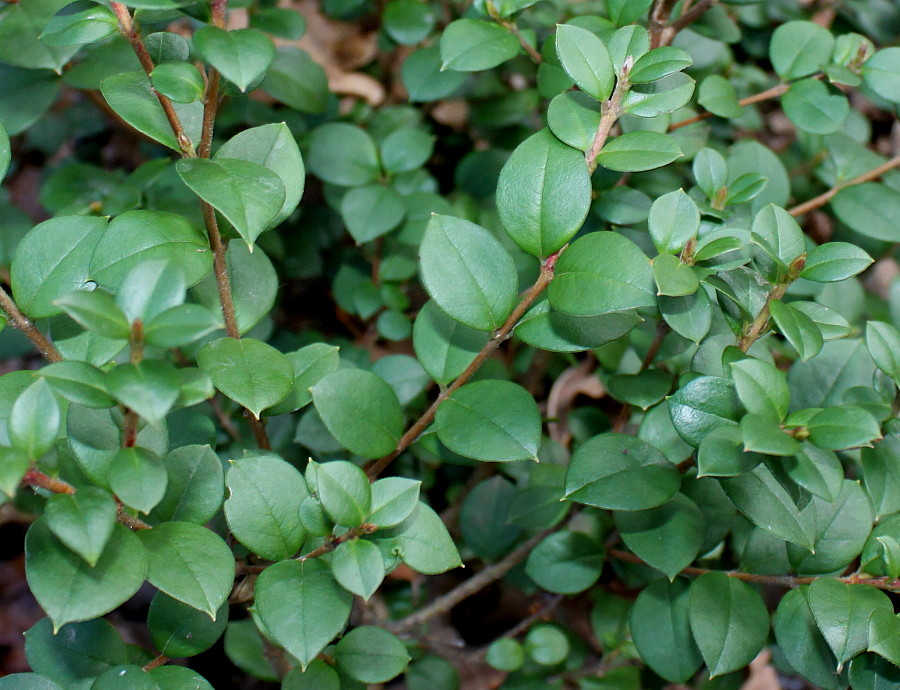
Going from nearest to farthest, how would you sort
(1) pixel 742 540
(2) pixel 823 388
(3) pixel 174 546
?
(3) pixel 174 546 < (2) pixel 823 388 < (1) pixel 742 540

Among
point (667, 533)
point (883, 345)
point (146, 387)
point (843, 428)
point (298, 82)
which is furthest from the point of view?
point (298, 82)

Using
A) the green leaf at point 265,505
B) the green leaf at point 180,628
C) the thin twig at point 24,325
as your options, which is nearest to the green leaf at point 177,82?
the thin twig at point 24,325

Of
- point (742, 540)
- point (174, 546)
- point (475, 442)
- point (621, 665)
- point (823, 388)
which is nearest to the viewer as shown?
point (174, 546)

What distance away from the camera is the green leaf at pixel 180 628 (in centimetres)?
110

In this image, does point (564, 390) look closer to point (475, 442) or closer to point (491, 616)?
point (491, 616)

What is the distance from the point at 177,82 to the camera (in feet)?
3.10

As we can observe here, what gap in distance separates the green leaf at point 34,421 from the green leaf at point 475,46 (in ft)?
2.74

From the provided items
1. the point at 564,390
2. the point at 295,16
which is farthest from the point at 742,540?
the point at 295,16

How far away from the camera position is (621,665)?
5.11ft

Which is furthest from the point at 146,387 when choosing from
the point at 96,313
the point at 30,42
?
the point at 30,42

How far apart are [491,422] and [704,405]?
0.95 feet

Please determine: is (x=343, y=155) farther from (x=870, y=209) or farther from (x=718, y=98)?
(x=870, y=209)

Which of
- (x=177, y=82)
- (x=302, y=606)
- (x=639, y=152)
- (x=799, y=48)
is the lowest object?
(x=302, y=606)

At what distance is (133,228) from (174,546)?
414 millimetres
